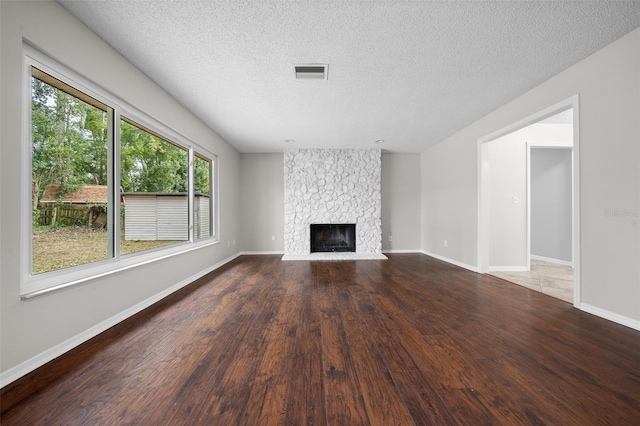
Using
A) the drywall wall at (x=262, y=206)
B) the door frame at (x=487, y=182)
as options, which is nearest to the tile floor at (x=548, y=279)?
the door frame at (x=487, y=182)

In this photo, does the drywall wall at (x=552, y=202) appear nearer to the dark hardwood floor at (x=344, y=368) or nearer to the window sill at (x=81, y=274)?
the dark hardwood floor at (x=344, y=368)

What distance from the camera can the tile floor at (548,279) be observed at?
317cm

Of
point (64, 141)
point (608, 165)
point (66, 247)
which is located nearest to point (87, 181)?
point (64, 141)

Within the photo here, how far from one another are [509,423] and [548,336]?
1.27 m

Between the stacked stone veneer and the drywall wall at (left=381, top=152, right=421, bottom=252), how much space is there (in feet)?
1.46

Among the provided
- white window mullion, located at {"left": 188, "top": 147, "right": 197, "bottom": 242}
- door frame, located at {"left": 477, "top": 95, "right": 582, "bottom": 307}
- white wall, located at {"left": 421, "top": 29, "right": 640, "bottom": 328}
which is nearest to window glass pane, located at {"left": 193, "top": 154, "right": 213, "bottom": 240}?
white window mullion, located at {"left": 188, "top": 147, "right": 197, "bottom": 242}

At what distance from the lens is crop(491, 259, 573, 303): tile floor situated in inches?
125

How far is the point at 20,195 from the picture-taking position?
1.59m

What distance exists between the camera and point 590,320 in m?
2.28

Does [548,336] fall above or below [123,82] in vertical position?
below

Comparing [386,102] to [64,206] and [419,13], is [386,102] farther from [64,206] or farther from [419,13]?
[64,206]

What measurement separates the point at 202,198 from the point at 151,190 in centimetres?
130

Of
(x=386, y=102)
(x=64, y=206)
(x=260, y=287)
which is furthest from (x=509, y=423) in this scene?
(x=386, y=102)

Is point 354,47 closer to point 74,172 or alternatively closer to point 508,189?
point 74,172
